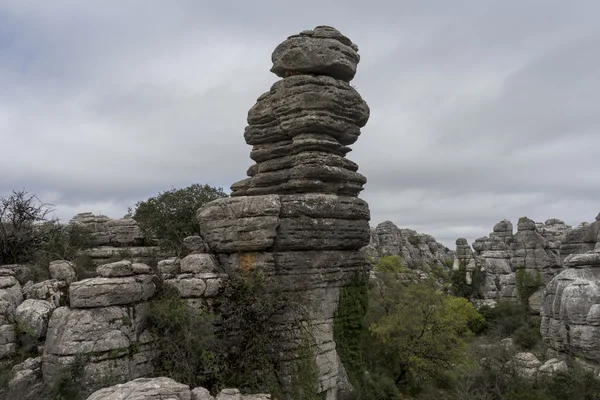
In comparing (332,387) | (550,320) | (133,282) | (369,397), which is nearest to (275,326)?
(332,387)

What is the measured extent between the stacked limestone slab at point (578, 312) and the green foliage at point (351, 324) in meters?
13.1

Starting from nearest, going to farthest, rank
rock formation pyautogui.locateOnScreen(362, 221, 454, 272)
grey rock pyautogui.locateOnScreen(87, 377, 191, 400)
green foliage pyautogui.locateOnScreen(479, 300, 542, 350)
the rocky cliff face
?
grey rock pyautogui.locateOnScreen(87, 377, 191, 400) → green foliage pyautogui.locateOnScreen(479, 300, 542, 350) → the rocky cliff face → rock formation pyautogui.locateOnScreen(362, 221, 454, 272)

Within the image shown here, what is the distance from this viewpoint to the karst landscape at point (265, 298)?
1041cm

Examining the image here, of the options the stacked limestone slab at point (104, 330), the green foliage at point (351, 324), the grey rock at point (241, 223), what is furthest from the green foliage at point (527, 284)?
the stacked limestone slab at point (104, 330)

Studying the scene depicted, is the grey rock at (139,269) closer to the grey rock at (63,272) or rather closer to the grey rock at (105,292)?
the grey rock at (105,292)

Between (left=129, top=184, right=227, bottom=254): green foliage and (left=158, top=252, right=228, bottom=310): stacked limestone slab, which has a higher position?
(left=129, top=184, right=227, bottom=254): green foliage

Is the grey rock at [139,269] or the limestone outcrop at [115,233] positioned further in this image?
the limestone outcrop at [115,233]

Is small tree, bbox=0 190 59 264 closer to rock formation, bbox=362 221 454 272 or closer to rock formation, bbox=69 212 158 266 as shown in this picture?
rock formation, bbox=69 212 158 266

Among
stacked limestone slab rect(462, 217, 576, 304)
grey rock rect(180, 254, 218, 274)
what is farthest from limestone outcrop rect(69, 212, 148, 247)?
stacked limestone slab rect(462, 217, 576, 304)

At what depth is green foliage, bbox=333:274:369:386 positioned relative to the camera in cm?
1455

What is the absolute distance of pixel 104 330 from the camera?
10391mm

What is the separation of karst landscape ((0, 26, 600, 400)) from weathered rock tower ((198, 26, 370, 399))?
2.1 inches

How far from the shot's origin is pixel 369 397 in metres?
15.5

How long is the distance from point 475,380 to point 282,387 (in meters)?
10.8
